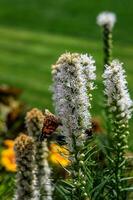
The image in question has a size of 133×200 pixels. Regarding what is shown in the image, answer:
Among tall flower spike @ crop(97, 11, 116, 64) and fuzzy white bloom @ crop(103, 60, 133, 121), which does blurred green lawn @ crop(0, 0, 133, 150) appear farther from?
fuzzy white bloom @ crop(103, 60, 133, 121)

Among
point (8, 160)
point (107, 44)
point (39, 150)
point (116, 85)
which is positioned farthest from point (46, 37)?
point (116, 85)

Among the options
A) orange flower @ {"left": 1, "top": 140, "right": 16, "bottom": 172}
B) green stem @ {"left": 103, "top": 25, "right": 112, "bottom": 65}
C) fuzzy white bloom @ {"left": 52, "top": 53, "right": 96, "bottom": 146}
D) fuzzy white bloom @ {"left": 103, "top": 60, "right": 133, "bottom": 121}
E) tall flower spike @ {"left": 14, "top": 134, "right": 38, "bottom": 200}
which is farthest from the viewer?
green stem @ {"left": 103, "top": 25, "right": 112, "bottom": 65}

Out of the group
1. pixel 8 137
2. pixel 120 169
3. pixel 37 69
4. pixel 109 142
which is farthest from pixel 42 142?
pixel 37 69

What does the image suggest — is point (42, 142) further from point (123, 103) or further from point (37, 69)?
point (37, 69)

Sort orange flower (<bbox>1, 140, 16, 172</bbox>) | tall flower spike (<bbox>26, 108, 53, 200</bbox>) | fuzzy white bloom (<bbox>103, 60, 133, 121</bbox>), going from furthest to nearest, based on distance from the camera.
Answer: orange flower (<bbox>1, 140, 16, 172</bbox>)
tall flower spike (<bbox>26, 108, 53, 200</bbox>)
fuzzy white bloom (<bbox>103, 60, 133, 121</bbox>)

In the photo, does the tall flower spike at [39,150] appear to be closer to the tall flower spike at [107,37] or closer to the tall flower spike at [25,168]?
the tall flower spike at [25,168]

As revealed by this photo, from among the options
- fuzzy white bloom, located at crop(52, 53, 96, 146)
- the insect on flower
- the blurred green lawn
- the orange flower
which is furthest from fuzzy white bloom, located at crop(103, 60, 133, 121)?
the blurred green lawn
